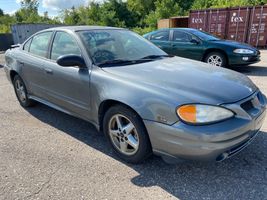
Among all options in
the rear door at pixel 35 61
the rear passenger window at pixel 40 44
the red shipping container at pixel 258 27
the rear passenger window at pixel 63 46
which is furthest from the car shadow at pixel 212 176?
the red shipping container at pixel 258 27

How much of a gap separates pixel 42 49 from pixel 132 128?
2.26 metres

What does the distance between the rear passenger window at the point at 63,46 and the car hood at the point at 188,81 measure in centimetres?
69

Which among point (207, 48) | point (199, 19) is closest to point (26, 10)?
point (199, 19)

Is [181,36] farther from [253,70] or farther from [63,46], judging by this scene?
[63,46]

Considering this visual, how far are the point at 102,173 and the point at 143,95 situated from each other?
1.00 meters

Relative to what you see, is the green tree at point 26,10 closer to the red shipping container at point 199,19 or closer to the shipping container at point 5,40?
the shipping container at point 5,40

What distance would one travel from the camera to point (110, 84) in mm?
2988

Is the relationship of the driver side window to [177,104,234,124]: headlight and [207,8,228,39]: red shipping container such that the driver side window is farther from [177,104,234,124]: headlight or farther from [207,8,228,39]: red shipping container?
[207,8,228,39]: red shipping container

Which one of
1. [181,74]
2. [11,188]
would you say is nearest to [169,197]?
[181,74]

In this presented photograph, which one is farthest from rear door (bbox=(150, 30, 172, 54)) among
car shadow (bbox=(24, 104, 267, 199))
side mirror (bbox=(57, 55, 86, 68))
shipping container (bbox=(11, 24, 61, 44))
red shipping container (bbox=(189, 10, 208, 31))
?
shipping container (bbox=(11, 24, 61, 44))

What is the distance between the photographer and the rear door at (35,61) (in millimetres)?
4117

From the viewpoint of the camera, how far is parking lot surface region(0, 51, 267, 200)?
257 centimetres

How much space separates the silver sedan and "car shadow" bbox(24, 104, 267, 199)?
254mm

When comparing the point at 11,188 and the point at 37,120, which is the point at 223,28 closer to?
the point at 37,120
